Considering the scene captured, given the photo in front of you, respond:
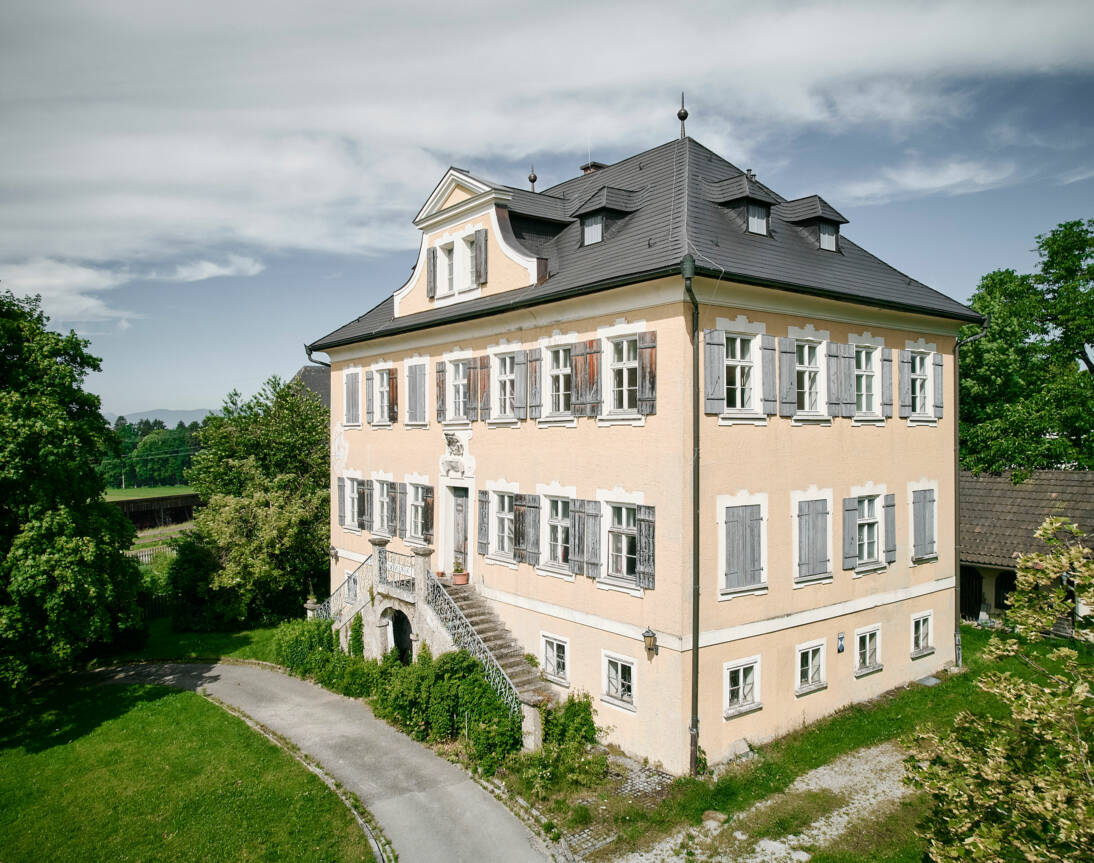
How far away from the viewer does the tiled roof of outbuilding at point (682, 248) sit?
47.6 ft

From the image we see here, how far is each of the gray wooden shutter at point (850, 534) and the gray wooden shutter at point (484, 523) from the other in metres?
8.12

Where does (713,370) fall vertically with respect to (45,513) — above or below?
above

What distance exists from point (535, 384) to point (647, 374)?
342 cm

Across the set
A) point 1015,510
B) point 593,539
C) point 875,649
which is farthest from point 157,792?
point 1015,510

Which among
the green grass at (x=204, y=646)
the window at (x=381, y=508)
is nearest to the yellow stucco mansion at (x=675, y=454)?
the window at (x=381, y=508)

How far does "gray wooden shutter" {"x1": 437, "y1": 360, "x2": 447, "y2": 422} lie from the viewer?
19984 millimetres

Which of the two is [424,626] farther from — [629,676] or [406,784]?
[629,676]

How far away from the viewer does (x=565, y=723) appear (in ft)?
48.9

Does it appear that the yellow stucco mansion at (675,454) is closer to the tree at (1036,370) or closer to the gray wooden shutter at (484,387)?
the gray wooden shutter at (484,387)

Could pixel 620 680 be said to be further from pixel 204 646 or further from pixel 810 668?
pixel 204 646

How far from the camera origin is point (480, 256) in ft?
60.6

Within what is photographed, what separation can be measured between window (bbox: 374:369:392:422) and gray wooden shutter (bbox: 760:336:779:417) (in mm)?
12033

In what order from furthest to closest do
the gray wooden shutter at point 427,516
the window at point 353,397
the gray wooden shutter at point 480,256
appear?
the window at point 353,397, the gray wooden shutter at point 427,516, the gray wooden shutter at point 480,256

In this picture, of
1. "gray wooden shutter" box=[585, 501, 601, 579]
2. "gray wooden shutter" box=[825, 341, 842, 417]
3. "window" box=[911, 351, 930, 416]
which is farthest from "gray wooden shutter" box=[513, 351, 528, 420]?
"window" box=[911, 351, 930, 416]
